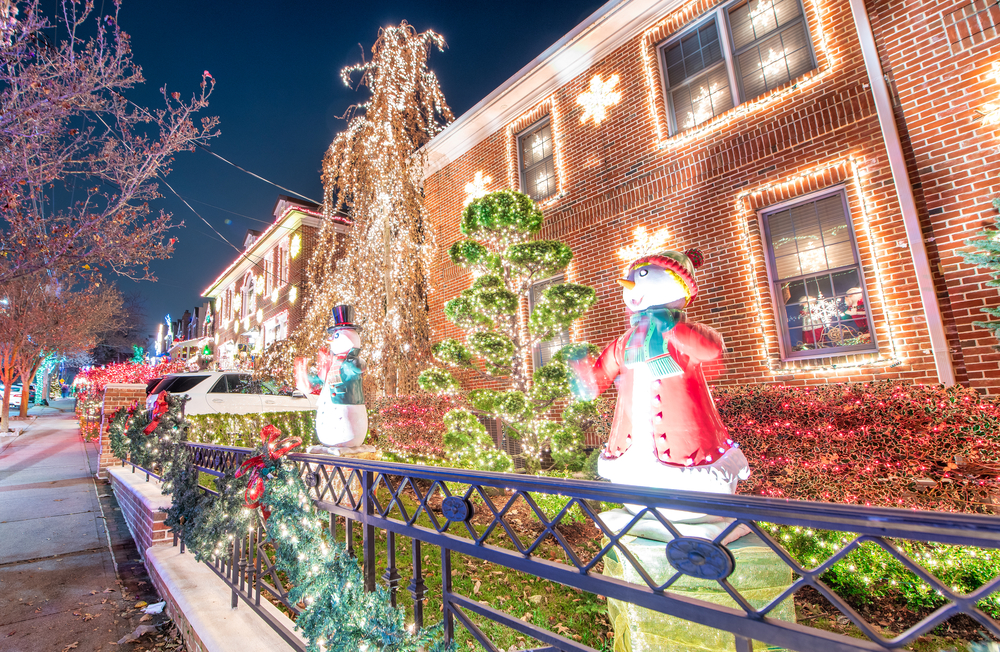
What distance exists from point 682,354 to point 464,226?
206 inches

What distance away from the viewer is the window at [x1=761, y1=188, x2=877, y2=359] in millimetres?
5633

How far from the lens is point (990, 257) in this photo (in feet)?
13.1

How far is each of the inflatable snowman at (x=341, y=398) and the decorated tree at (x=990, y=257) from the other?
6.24 meters

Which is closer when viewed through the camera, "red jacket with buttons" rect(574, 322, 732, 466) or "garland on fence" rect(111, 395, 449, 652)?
"garland on fence" rect(111, 395, 449, 652)

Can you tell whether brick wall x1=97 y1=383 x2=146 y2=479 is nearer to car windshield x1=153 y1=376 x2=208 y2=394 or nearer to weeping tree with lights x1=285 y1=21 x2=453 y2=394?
car windshield x1=153 y1=376 x2=208 y2=394

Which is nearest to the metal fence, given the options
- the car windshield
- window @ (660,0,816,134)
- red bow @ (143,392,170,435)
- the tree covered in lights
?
the tree covered in lights

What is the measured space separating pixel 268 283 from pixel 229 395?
1255 centimetres

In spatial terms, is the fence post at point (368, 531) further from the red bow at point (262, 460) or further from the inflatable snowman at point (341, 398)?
the inflatable snowman at point (341, 398)

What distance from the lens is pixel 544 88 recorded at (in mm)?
9352

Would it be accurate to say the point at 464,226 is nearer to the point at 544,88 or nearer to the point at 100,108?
the point at 544,88

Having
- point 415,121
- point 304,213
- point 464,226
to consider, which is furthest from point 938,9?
point 304,213

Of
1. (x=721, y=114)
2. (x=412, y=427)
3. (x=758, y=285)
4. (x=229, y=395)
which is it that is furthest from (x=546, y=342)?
(x=229, y=395)

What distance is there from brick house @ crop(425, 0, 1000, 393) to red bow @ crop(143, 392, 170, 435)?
20.1 feet

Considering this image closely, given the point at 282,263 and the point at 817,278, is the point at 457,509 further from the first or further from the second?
the point at 282,263
